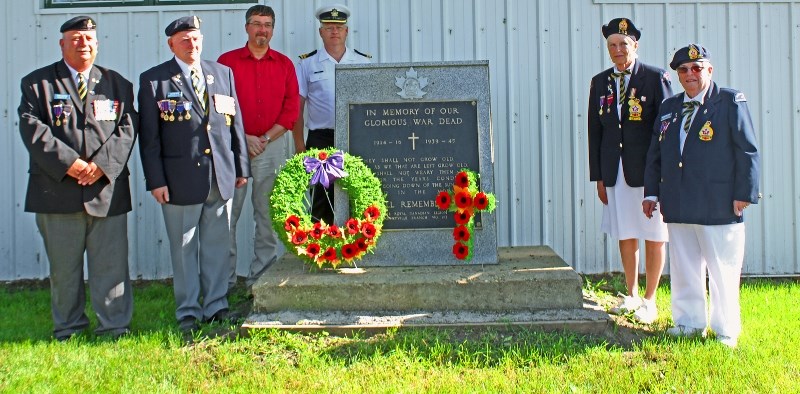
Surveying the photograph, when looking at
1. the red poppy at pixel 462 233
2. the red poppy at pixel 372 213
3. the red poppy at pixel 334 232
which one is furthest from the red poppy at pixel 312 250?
the red poppy at pixel 462 233

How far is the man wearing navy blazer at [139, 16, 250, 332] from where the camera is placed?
4.87 meters

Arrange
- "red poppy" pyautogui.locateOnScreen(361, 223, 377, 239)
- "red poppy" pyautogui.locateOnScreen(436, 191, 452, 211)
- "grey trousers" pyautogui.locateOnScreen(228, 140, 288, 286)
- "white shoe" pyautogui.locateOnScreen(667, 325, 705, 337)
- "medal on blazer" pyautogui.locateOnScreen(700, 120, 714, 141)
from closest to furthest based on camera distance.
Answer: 1. "medal on blazer" pyautogui.locateOnScreen(700, 120, 714, 141)
2. "white shoe" pyautogui.locateOnScreen(667, 325, 705, 337)
3. "red poppy" pyautogui.locateOnScreen(361, 223, 377, 239)
4. "red poppy" pyautogui.locateOnScreen(436, 191, 452, 211)
5. "grey trousers" pyautogui.locateOnScreen(228, 140, 288, 286)

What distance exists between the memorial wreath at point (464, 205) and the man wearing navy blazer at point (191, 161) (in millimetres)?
1552

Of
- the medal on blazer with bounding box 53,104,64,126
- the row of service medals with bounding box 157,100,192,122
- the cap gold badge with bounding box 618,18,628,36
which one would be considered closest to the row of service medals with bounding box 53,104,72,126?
the medal on blazer with bounding box 53,104,64,126

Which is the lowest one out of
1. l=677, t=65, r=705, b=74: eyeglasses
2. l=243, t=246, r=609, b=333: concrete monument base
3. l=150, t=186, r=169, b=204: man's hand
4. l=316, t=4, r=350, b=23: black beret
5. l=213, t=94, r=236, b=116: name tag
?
l=243, t=246, r=609, b=333: concrete monument base

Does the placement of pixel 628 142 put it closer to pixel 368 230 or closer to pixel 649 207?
pixel 649 207

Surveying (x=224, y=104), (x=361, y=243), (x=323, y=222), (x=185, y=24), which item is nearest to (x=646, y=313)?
(x=361, y=243)

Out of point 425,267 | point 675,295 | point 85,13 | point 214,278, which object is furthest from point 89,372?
point 85,13

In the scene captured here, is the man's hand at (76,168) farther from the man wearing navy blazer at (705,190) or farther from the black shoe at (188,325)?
the man wearing navy blazer at (705,190)

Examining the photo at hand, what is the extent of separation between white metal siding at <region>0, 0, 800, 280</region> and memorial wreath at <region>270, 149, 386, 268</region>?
71.9 inches

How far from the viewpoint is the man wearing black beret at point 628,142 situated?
200 inches

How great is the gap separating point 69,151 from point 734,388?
13.4 feet

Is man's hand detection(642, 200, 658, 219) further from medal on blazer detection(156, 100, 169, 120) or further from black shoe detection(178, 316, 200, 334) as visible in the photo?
medal on blazer detection(156, 100, 169, 120)

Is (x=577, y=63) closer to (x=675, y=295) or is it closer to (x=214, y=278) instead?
(x=675, y=295)
